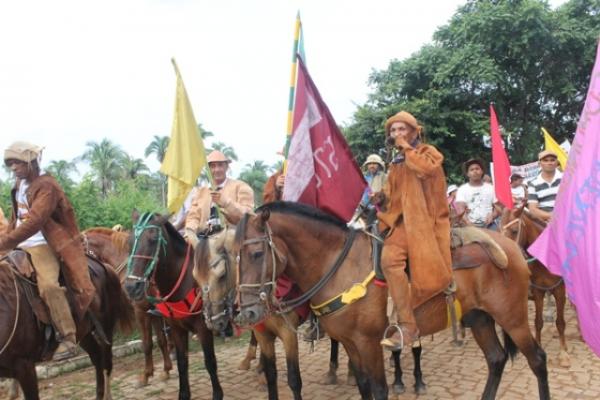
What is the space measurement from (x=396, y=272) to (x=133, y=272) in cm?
279

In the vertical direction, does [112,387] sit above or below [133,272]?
below

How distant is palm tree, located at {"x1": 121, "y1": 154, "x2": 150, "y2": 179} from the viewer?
55.8 metres

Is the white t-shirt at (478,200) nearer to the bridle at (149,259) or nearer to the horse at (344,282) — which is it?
the horse at (344,282)

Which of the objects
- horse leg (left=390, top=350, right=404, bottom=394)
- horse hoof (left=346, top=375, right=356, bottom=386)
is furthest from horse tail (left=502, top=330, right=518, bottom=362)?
horse hoof (left=346, top=375, right=356, bottom=386)

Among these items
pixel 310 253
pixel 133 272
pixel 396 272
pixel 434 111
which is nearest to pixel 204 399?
pixel 133 272

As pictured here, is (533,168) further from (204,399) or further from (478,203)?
(204,399)

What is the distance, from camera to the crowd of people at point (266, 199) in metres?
3.86

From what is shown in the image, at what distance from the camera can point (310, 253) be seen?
13.8 feet

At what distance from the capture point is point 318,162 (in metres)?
4.64

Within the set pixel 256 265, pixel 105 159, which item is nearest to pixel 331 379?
pixel 256 265

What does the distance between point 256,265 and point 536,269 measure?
5012 millimetres

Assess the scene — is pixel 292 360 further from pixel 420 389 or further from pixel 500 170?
pixel 500 170

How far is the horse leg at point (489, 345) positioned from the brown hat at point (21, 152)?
4.74m

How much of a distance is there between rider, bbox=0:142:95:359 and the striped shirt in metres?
6.26
